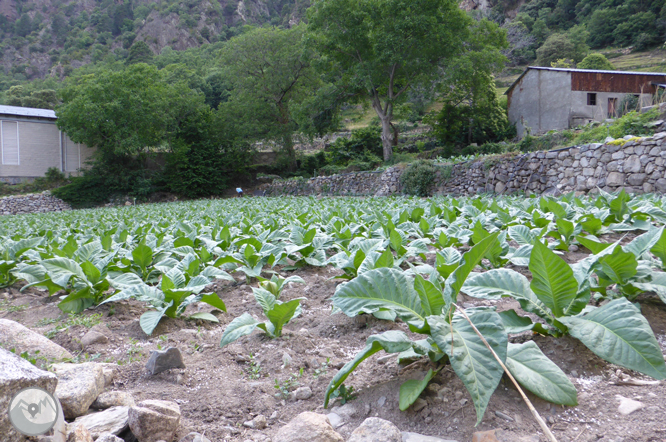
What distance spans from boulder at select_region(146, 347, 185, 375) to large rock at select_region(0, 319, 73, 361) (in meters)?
0.40

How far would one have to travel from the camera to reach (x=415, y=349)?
104 centimetres

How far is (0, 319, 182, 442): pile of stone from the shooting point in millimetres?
869

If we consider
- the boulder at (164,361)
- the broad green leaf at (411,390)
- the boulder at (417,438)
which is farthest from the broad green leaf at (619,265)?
the boulder at (164,361)

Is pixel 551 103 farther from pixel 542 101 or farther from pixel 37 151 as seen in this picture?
pixel 37 151

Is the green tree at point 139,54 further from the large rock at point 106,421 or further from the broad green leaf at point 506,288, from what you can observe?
the broad green leaf at point 506,288

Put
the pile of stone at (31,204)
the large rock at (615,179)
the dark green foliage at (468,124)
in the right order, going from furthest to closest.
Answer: the dark green foliage at (468,124)
the pile of stone at (31,204)
the large rock at (615,179)

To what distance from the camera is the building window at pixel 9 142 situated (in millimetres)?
24000

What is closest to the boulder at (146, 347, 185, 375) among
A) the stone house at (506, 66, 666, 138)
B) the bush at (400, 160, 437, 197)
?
the bush at (400, 160, 437, 197)

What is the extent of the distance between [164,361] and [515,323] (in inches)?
47.8

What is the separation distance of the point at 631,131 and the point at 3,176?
32.2m

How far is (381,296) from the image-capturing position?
1.14 metres

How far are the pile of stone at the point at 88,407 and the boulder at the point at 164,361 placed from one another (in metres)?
0.14

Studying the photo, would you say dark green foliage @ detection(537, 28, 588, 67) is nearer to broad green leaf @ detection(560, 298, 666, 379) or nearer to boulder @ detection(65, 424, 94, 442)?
broad green leaf @ detection(560, 298, 666, 379)

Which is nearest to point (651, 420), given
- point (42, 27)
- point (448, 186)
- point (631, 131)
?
point (631, 131)
